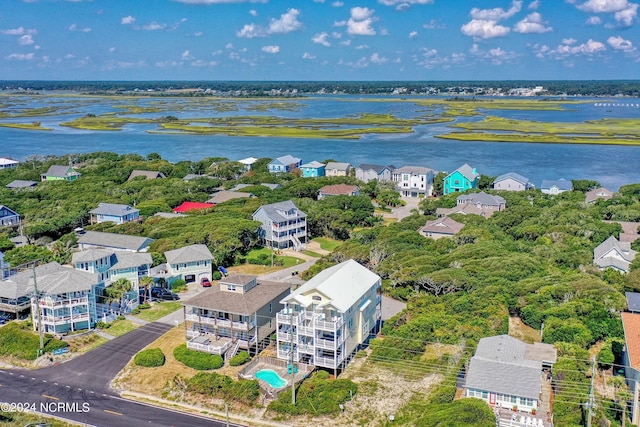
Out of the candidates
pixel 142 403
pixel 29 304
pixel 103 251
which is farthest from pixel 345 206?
pixel 142 403

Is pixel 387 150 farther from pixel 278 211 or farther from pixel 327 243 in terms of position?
pixel 278 211

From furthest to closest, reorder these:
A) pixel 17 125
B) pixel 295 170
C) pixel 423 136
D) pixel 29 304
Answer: pixel 17 125, pixel 423 136, pixel 295 170, pixel 29 304

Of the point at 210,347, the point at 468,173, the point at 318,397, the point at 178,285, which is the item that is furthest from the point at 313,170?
the point at 318,397

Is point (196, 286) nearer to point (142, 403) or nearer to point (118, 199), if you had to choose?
point (142, 403)

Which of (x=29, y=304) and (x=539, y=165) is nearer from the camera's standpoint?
(x=29, y=304)

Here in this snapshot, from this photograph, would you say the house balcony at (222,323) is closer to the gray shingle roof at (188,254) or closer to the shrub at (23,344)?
the shrub at (23,344)

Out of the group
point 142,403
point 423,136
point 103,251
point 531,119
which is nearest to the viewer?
point 142,403

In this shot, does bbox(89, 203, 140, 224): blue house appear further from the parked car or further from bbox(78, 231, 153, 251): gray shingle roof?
the parked car
